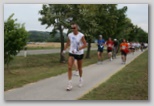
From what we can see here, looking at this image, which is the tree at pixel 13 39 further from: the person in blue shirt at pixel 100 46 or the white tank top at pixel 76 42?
the person in blue shirt at pixel 100 46

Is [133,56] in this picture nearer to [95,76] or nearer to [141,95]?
[95,76]

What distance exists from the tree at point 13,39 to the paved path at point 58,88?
3.08 feet

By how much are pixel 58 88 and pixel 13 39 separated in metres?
1.61

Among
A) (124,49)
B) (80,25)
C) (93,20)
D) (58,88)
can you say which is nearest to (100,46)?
(93,20)

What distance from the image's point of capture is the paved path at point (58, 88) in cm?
636

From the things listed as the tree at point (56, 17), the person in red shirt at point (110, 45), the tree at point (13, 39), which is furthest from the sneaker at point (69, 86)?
the person in red shirt at point (110, 45)

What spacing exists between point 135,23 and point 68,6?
1.36 metres

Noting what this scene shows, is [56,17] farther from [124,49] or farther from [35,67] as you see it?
[124,49]

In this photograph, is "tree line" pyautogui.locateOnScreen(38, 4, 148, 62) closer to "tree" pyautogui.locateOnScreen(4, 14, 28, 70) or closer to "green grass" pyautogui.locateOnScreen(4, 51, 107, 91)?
"green grass" pyautogui.locateOnScreen(4, 51, 107, 91)

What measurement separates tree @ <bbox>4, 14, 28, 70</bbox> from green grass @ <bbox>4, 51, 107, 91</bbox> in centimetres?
19

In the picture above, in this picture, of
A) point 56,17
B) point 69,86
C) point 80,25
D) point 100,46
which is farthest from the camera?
point 56,17

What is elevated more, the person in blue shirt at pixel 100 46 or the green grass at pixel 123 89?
the person in blue shirt at pixel 100 46

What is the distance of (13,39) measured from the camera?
25.1 ft

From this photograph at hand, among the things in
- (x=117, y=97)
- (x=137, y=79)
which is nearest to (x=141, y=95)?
(x=117, y=97)
